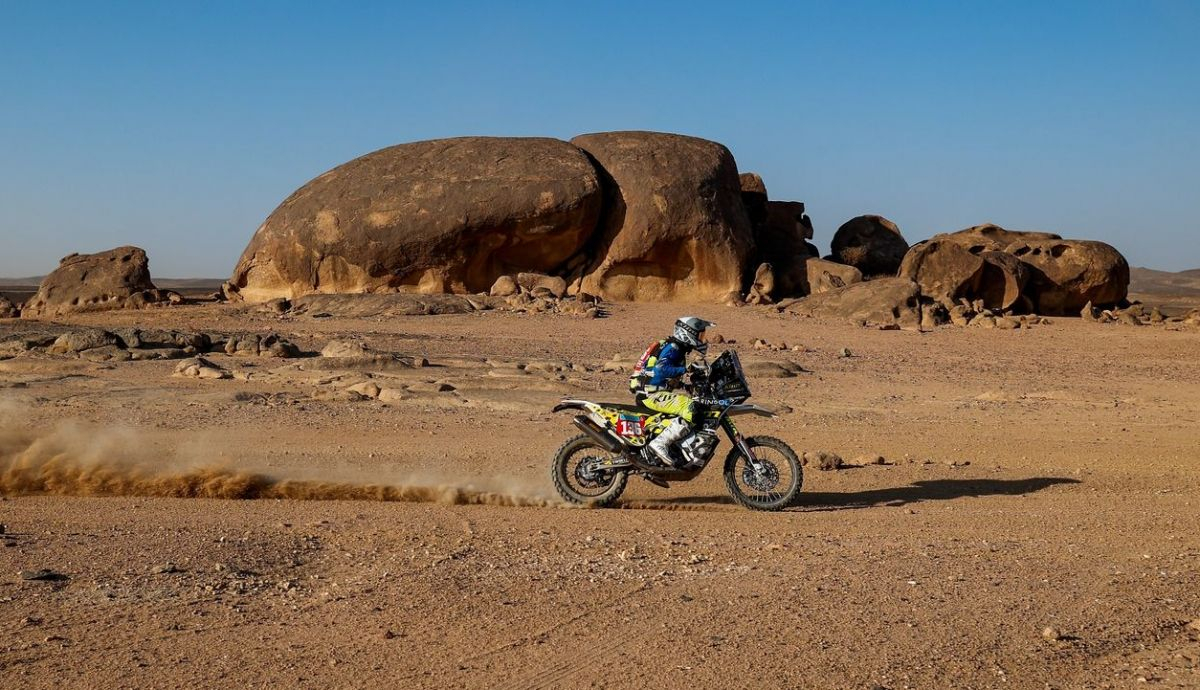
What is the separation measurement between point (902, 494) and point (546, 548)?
3637mm

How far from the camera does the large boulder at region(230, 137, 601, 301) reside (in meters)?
26.2

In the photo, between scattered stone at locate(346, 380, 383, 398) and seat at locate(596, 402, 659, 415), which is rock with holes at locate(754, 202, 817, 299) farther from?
seat at locate(596, 402, 659, 415)

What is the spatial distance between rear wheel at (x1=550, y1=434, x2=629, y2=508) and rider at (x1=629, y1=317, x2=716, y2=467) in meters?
0.35

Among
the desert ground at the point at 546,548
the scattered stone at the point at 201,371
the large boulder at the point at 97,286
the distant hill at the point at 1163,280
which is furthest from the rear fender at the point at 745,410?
the distant hill at the point at 1163,280

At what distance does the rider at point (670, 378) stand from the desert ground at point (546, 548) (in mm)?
519

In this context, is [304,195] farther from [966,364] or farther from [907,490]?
[907,490]

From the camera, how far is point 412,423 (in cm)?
1257

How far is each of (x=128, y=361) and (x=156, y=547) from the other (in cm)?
1090

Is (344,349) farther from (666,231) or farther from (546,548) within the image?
(546,548)

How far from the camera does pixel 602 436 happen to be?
28.8ft

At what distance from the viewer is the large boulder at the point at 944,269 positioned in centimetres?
2569

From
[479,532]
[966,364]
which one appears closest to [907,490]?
[479,532]

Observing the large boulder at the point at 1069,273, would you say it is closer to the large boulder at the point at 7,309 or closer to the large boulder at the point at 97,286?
the large boulder at the point at 97,286

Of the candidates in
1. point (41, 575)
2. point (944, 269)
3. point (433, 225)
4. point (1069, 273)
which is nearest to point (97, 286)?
point (433, 225)
